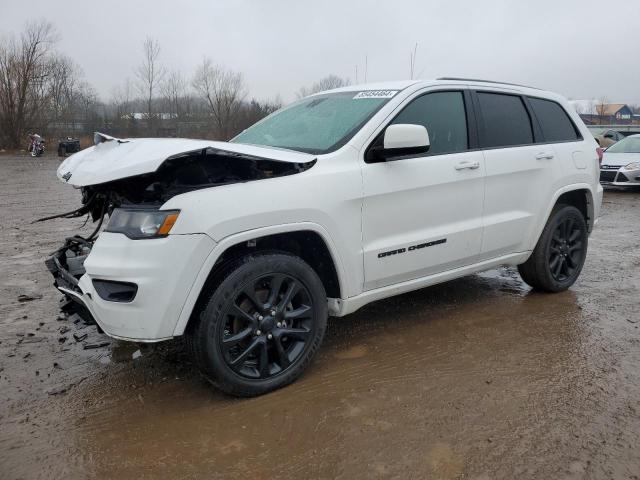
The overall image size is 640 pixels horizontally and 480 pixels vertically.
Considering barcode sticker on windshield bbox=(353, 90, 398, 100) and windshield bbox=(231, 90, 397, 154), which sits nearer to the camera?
windshield bbox=(231, 90, 397, 154)

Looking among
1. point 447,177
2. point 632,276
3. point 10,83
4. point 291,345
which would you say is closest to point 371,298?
point 291,345

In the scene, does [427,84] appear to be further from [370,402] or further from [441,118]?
[370,402]

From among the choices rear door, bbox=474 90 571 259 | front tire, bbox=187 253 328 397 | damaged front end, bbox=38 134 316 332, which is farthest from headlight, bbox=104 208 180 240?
rear door, bbox=474 90 571 259

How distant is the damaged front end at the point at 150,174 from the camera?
277 centimetres

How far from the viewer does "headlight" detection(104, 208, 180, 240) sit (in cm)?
274

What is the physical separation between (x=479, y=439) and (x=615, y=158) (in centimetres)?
1366

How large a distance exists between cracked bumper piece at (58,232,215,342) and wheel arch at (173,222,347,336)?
4 centimetres

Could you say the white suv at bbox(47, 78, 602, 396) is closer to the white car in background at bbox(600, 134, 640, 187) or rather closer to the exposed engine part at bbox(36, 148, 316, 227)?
the exposed engine part at bbox(36, 148, 316, 227)

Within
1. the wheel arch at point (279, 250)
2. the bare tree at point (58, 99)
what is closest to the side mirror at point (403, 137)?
the wheel arch at point (279, 250)

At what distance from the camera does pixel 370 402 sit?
3082 mm

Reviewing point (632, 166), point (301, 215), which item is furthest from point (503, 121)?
point (632, 166)

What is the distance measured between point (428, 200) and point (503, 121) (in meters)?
1.22

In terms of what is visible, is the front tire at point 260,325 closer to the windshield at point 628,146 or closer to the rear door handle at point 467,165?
the rear door handle at point 467,165

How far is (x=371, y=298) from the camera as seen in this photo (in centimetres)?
356
